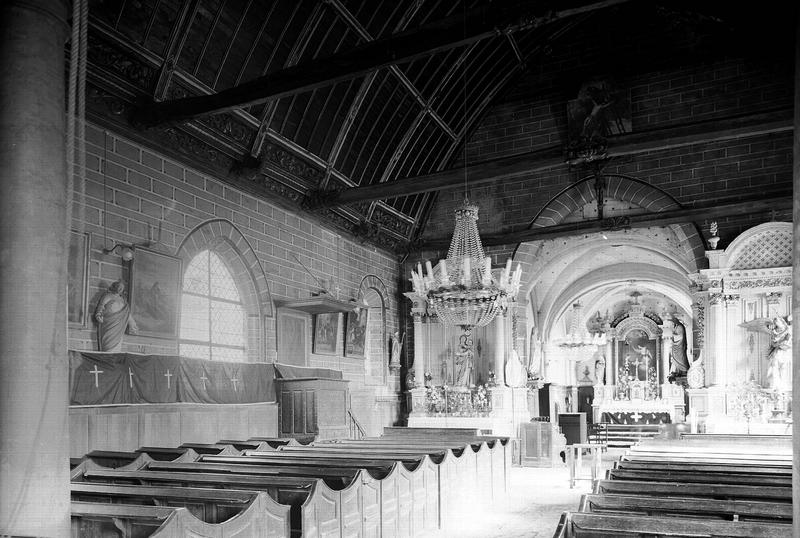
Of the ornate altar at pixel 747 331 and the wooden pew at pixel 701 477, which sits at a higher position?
the ornate altar at pixel 747 331

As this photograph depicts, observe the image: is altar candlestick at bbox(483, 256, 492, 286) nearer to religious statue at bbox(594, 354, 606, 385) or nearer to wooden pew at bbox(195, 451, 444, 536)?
wooden pew at bbox(195, 451, 444, 536)

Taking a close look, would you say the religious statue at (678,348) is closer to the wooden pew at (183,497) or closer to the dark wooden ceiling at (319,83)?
the dark wooden ceiling at (319,83)

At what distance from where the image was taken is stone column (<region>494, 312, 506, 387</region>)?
48.8ft

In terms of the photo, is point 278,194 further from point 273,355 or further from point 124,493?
point 124,493

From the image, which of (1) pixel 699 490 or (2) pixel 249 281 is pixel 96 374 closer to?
(2) pixel 249 281

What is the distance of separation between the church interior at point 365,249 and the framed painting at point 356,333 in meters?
0.42

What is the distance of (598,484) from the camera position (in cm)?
539

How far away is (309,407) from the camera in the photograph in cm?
1048

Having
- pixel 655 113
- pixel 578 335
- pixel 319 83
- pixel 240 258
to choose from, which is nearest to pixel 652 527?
pixel 319 83

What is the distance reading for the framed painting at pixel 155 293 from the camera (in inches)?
340

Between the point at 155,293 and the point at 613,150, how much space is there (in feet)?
20.9

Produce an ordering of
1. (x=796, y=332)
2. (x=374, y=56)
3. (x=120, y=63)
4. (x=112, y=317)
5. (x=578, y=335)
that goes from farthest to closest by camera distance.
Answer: (x=578, y=335), (x=120, y=63), (x=112, y=317), (x=374, y=56), (x=796, y=332)

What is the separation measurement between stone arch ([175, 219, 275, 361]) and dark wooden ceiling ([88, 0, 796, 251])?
84 centimetres

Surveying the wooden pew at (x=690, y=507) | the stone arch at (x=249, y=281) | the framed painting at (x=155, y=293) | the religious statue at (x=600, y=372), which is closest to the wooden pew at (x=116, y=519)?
the wooden pew at (x=690, y=507)
